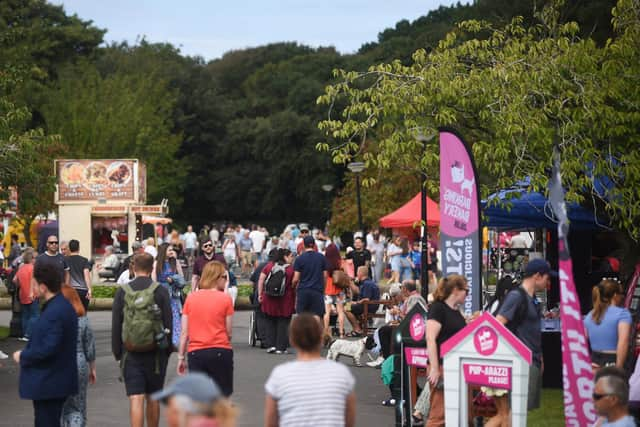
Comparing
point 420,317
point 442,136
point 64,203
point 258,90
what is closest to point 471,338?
point 420,317

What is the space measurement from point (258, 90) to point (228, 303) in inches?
3397

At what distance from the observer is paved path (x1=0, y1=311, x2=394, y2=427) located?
12.4 metres

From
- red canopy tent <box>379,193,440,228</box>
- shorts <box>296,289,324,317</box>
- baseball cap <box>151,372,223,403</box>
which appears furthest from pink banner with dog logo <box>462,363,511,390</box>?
red canopy tent <box>379,193,440,228</box>

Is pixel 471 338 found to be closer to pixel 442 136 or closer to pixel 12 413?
pixel 442 136

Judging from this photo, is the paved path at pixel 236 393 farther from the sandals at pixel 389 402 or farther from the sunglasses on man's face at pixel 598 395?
the sunglasses on man's face at pixel 598 395

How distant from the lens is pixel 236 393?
14258 mm

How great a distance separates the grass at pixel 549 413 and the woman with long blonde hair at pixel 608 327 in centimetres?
213

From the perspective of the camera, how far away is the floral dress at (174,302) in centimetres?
1405

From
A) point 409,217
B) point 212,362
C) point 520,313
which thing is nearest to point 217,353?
point 212,362

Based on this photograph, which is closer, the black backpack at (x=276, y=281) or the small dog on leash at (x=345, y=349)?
the small dog on leash at (x=345, y=349)

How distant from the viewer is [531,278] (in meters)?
9.78

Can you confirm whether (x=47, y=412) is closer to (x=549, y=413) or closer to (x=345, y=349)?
(x=549, y=413)

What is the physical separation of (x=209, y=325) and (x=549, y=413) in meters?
4.67

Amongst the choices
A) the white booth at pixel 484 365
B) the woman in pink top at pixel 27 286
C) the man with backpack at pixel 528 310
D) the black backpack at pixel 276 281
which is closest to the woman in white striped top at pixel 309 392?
the white booth at pixel 484 365
